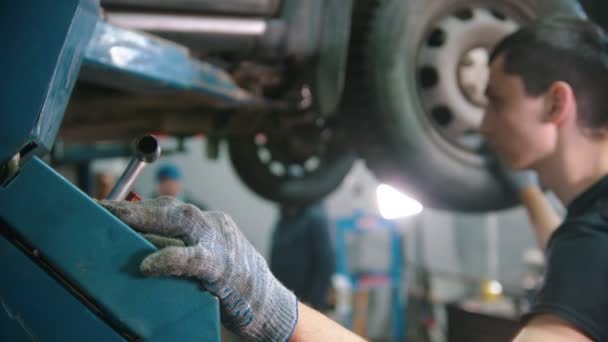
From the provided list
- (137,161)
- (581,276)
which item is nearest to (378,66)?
(581,276)

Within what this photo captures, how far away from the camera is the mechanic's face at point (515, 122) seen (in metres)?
1.11

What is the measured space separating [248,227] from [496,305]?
264cm

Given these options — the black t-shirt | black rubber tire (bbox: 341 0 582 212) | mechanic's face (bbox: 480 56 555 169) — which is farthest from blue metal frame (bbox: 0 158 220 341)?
black rubber tire (bbox: 341 0 582 212)

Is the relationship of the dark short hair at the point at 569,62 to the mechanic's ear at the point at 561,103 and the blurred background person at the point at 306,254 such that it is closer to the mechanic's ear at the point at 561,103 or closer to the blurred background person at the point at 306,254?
the mechanic's ear at the point at 561,103

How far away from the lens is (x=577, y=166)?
1.08 meters

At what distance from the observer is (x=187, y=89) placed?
136 cm

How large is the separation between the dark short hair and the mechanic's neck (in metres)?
0.04

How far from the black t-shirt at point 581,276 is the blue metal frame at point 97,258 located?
0.55 meters

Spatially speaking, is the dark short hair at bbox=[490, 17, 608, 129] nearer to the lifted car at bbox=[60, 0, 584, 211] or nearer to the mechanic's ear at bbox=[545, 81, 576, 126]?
the mechanic's ear at bbox=[545, 81, 576, 126]

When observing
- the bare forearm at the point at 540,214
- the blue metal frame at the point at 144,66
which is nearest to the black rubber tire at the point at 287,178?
the bare forearm at the point at 540,214

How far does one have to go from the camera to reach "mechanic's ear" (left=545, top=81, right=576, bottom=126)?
3.50 feet

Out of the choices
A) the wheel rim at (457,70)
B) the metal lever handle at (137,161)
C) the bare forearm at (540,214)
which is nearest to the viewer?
the metal lever handle at (137,161)

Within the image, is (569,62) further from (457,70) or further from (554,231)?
(457,70)

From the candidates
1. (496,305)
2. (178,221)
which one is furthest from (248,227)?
(178,221)
